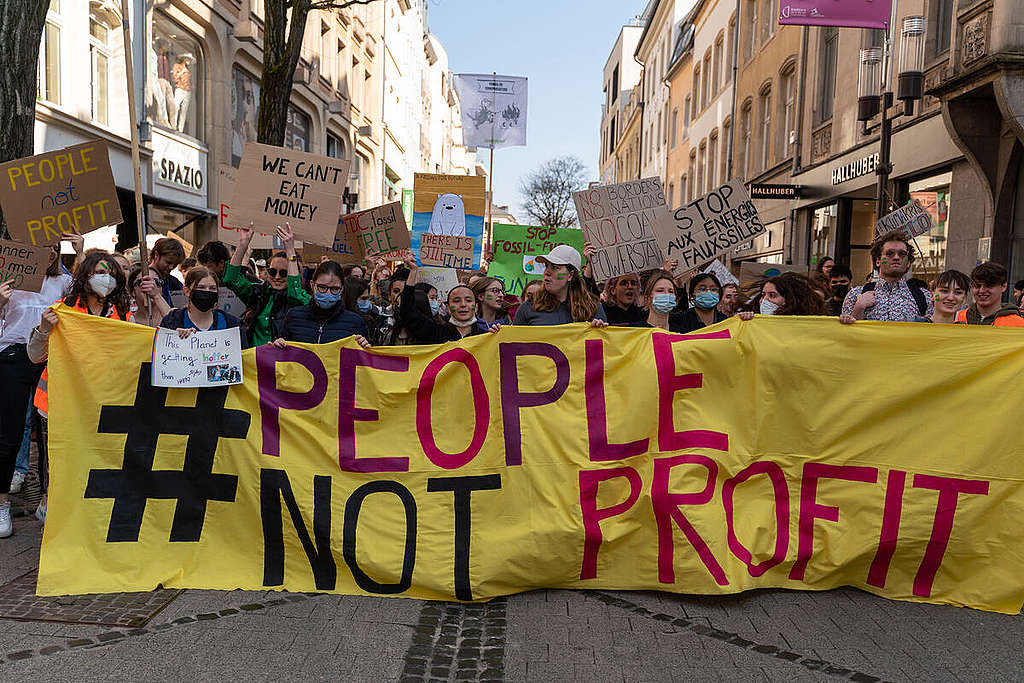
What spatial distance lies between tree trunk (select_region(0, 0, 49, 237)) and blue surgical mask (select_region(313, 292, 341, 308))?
2.78 metres

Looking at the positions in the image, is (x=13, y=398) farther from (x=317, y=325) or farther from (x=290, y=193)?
(x=290, y=193)

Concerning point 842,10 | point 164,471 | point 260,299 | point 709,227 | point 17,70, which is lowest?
point 164,471

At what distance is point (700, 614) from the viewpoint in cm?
443

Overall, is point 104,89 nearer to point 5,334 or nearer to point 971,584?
point 5,334

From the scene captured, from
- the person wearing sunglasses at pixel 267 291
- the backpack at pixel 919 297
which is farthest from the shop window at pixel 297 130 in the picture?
the backpack at pixel 919 297

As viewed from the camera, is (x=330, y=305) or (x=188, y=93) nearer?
(x=330, y=305)

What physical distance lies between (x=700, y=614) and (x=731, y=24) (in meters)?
28.0

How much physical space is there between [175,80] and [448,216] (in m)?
9.77

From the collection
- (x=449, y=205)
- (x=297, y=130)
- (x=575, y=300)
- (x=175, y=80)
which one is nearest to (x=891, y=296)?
(x=575, y=300)

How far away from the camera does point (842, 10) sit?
11.6 metres

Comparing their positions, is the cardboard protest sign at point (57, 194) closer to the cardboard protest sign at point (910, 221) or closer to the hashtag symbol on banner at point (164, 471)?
the hashtag symbol on banner at point (164, 471)

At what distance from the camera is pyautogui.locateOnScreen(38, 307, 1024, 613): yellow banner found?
182 inches

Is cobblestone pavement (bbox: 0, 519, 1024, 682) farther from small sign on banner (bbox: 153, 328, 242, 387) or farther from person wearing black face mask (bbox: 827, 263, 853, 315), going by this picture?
person wearing black face mask (bbox: 827, 263, 853, 315)

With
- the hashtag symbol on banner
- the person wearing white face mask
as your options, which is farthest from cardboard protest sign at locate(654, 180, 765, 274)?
the person wearing white face mask
